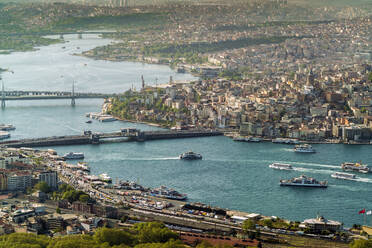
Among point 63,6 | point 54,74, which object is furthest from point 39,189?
point 63,6

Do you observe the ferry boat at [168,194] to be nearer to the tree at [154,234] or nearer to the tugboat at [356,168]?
the tree at [154,234]

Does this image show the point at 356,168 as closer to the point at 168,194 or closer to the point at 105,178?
the point at 168,194

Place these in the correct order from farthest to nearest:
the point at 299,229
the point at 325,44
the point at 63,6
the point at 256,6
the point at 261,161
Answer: the point at 63,6 → the point at 256,6 → the point at 325,44 → the point at 261,161 → the point at 299,229

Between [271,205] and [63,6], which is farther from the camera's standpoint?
[63,6]

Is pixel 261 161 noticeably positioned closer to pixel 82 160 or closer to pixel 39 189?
pixel 82 160

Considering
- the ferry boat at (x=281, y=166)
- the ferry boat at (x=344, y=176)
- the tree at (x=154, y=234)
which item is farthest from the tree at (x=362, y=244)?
the ferry boat at (x=281, y=166)

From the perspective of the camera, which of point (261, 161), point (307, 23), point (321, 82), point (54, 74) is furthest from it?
point (307, 23)
